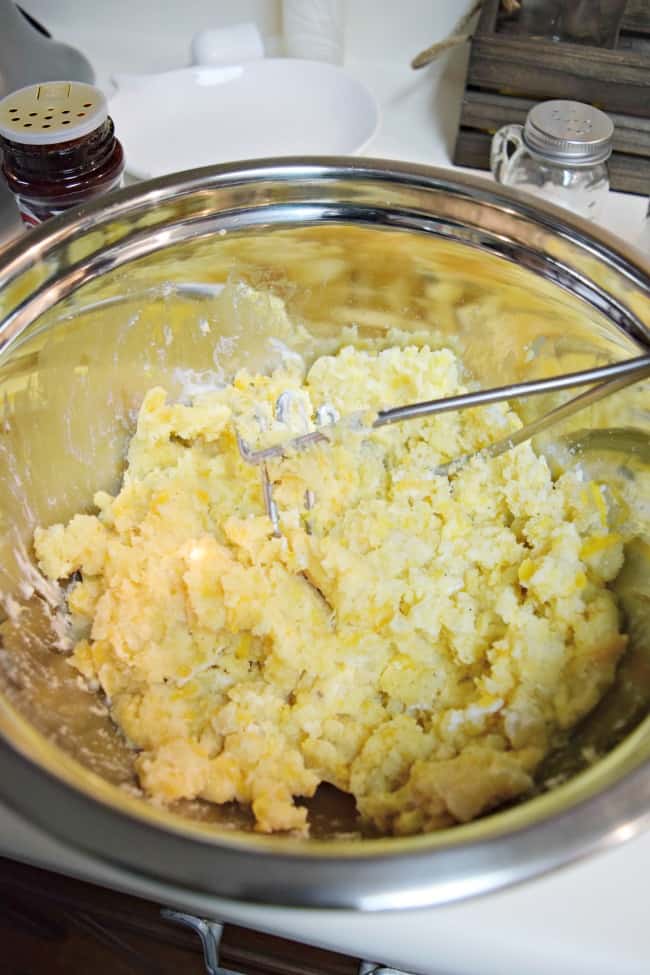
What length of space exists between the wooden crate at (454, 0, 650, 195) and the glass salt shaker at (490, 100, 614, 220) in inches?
2.6

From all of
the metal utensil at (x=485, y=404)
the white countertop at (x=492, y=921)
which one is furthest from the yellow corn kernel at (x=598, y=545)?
the white countertop at (x=492, y=921)

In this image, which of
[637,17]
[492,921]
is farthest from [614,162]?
[492,921]

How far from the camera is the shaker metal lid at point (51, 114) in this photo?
0.76 metres

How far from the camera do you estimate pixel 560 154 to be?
925 mm

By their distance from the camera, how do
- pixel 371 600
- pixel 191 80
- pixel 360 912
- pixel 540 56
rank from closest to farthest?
pixel 360 912 < pixel 371 600 < pixel 540 56 < pixel 191 80

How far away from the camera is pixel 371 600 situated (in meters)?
0.76

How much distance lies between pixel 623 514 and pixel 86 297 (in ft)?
1.81

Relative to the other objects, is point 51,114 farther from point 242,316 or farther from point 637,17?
point 637,17

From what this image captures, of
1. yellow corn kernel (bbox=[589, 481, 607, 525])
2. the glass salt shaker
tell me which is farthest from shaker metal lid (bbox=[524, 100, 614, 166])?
yellow corn kernel (bbox=[589, 481, 607, 525])

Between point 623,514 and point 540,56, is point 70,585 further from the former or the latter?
point 540,56

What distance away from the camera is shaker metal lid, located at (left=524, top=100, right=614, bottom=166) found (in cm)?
92

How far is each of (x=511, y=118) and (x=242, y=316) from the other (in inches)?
19.7

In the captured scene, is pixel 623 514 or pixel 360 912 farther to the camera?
pixel 623 514

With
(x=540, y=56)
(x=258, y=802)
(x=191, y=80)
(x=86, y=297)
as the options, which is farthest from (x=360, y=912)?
(x=191, y=80)
